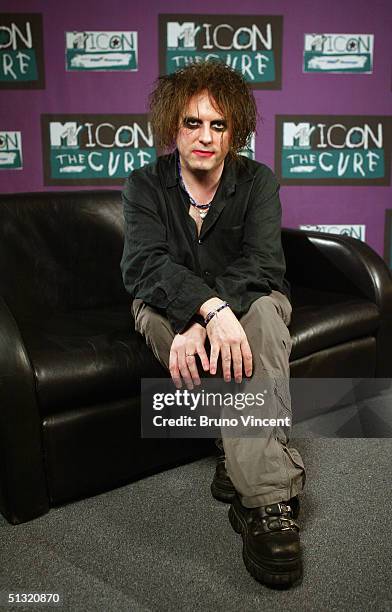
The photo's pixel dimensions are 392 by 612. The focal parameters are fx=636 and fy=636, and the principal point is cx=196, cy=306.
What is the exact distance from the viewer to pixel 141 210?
191 cm

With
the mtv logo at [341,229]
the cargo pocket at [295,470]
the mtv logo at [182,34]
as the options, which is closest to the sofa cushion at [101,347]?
the cargo pocket at [295,470]

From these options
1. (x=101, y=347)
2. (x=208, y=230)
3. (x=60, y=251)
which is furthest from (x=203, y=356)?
(x=60, y=251)

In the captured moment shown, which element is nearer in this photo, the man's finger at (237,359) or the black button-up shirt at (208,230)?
the man's finger at (237,359)

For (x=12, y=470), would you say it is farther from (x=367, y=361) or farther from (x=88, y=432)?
(x=367, y=361)

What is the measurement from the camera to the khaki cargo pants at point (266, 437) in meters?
1.52

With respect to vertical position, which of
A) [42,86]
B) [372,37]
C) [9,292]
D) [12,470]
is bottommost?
[12,470]

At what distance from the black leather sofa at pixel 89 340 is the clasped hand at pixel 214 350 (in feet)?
0.66

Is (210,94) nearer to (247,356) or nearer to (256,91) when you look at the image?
(247,356)

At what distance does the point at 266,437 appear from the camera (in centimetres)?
153

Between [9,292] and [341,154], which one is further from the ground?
[341,154]

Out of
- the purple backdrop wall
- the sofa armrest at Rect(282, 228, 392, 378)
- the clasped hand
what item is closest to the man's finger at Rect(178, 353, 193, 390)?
the clasped hand

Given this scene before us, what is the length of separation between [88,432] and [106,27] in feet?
6.37

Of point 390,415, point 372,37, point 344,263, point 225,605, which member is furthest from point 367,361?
point 372,37
